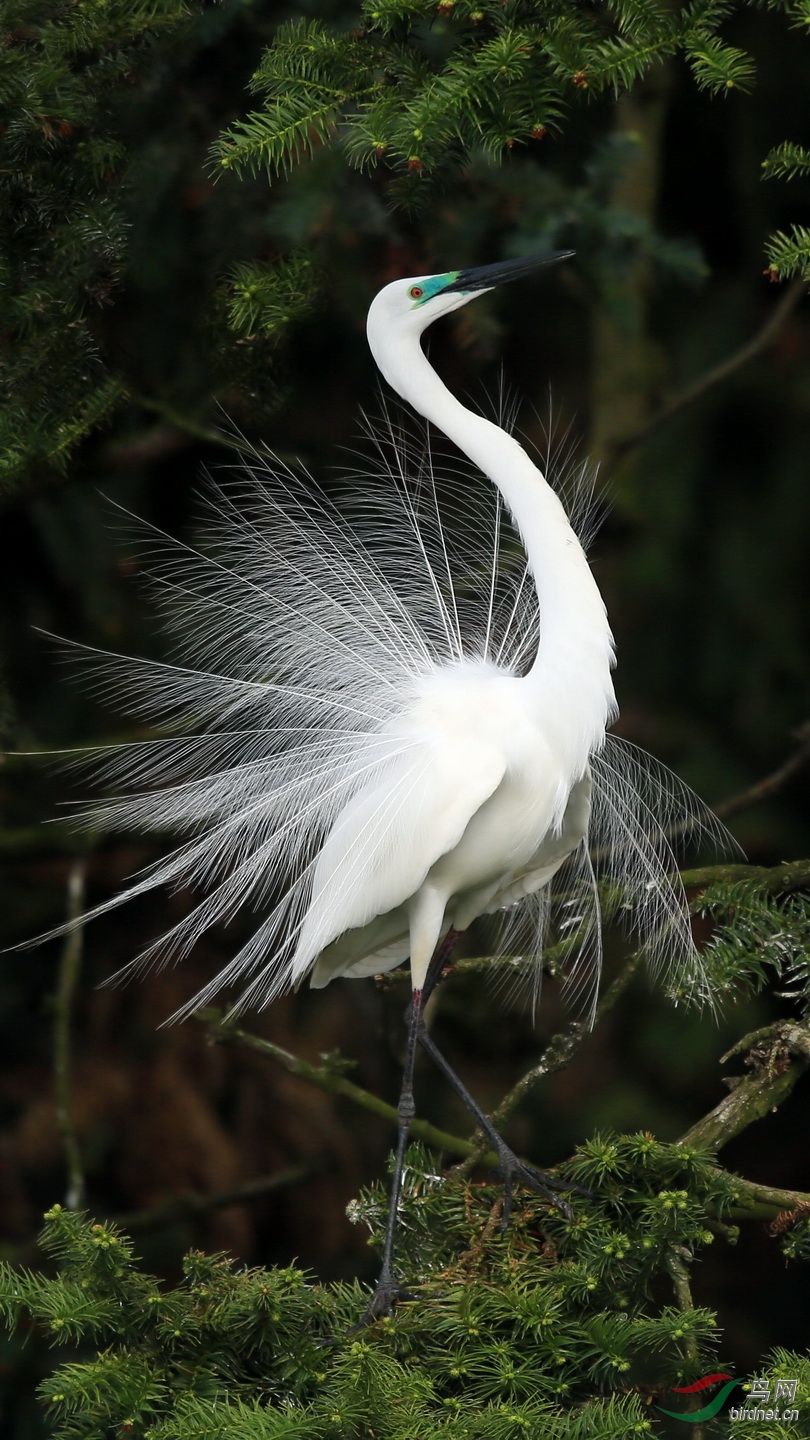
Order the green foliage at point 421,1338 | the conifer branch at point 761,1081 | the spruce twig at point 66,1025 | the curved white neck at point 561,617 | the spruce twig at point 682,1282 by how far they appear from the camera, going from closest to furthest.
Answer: the green foliage at point 421,1338
the spruce twig at point 682,1282
the conifer branch at point 761,1081
the curved white neck at point 561,617
the spruce twig at point 66,1025

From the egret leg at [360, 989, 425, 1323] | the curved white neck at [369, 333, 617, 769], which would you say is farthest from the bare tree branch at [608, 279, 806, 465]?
the egret leg at [360, 989, 425, 1323]

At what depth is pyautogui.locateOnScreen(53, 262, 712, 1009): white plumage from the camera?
172cm

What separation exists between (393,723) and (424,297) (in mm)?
537

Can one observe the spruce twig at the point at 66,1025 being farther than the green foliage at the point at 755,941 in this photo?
Yes

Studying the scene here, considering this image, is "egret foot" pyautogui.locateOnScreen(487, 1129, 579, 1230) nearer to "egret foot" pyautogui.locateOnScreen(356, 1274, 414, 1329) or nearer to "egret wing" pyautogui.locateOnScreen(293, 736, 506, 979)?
"egret foot" pyautogui.locateOnScreen(356, 1274, 414, 1329)

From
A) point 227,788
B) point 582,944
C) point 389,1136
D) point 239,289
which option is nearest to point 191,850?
point 227,788

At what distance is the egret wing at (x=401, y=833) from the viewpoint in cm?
167

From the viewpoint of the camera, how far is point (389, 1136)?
305cm

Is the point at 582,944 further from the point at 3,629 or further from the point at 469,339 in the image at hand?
the point at 3,629

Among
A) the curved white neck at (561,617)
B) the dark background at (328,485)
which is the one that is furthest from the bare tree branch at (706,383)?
the curved white neck at (561,617)

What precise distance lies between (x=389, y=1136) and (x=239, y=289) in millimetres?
1955

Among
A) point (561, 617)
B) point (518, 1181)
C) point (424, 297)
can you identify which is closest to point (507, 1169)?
point (518, 1181)

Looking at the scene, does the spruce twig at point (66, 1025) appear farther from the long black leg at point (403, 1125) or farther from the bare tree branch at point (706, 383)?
the bare tree branch at point (706, 383)

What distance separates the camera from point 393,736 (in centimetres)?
182
